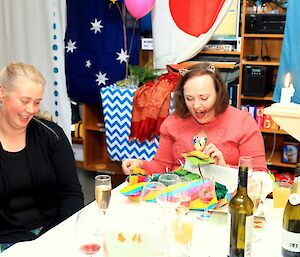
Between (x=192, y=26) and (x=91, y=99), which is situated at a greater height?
(x=192, y=26)

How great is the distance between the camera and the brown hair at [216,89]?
2314 mm

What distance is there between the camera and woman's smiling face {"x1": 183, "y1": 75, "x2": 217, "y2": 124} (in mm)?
2279

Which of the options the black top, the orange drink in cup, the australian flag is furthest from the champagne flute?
the australian flag

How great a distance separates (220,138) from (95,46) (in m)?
2.39

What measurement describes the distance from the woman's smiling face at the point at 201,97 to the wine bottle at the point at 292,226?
0.85m

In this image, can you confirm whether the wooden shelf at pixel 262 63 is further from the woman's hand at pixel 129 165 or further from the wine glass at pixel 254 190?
the wine glass at pixel 254 190

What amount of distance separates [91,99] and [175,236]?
126 inches

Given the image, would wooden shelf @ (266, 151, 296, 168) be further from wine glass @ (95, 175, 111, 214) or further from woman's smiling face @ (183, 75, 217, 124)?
wine glass @ (95, 175, 111, 214)

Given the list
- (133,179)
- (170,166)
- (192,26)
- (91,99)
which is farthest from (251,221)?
(91,99)

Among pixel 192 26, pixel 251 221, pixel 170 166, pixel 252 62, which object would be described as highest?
pixel 192 26

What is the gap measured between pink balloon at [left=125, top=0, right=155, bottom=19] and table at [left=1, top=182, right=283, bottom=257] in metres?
2.50

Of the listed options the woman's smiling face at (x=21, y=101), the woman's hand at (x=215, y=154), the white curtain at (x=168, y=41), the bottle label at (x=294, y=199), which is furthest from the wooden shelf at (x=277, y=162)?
the bottle label at (x=294, y=199)

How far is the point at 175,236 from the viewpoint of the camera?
140 centimetres

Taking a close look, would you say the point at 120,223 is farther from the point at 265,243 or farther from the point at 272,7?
the point at 272,7
